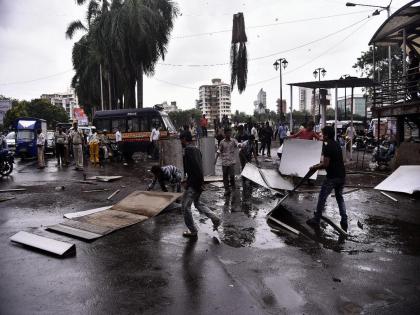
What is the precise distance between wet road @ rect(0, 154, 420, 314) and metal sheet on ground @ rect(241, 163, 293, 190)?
1.84 feet

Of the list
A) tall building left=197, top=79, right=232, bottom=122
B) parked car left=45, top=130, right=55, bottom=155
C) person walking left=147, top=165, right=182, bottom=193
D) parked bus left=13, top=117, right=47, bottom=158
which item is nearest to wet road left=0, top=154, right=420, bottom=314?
person walking left=147, top=165, right=182, bottom=193

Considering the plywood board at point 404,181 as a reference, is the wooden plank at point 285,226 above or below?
below

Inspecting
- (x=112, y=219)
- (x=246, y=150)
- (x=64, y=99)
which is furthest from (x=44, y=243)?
(x=64, y=99)

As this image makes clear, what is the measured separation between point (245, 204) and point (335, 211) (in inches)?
81.2

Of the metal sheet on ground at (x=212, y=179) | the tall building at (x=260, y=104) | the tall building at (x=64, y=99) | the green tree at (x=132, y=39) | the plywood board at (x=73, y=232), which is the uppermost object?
the tall building at (x=64, y=99)

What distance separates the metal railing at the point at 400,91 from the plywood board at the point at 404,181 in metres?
3.62

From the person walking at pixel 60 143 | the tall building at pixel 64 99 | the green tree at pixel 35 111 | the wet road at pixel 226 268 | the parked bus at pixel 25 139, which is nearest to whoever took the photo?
the wet road at pixel 226 268

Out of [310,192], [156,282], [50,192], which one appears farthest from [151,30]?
[156,282]

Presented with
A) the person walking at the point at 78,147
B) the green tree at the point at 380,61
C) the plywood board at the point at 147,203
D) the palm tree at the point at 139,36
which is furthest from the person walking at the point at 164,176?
the green tree at the point at 380,61

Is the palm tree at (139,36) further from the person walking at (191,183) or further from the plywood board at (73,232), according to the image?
the person walking at (191,183)

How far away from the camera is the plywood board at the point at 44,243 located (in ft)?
19.2

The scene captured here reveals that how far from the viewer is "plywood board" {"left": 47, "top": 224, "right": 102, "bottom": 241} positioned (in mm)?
6660

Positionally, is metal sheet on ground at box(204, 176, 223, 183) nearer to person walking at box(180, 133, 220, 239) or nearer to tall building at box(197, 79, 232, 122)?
person walking at box(180, 133, 220, 239)

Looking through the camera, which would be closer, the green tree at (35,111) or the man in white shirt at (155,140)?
the man in white shirt at (155,140)
